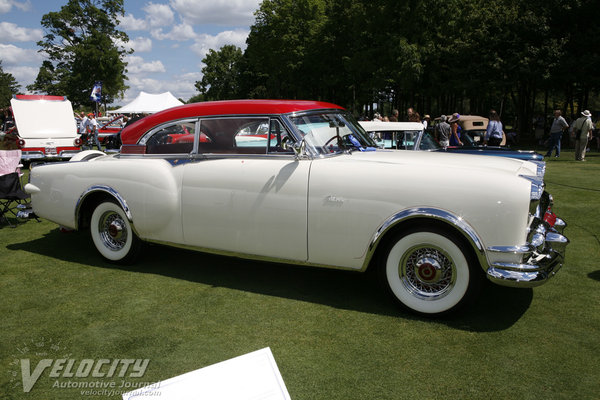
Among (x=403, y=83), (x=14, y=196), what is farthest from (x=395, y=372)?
(x=403, y=83)

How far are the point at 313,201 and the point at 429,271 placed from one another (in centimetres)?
106

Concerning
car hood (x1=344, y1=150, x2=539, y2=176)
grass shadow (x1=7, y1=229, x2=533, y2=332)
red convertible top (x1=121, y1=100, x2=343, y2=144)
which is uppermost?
red convertible top (x1=121, y1=100, x2=343, y2=144)

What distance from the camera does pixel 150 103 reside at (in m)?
25.8

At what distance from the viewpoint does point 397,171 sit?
3.67 metres

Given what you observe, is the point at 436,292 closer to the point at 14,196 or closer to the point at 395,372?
the point at 395,372

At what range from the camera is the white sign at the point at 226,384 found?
2.72m

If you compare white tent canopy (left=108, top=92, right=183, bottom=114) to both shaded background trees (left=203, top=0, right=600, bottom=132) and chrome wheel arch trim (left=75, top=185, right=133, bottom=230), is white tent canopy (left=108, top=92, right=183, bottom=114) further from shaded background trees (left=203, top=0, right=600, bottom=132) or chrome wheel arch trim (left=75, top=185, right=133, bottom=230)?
chrome wheel arch trim (left=75, top=185, right=133, bottom=230)

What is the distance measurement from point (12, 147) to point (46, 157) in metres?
8.57

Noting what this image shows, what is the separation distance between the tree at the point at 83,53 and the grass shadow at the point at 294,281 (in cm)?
4552

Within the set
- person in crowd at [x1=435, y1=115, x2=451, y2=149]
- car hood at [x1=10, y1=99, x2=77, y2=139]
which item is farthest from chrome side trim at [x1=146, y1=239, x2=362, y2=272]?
car hood at [x1=10, y1=99, x2=77, y2=139]

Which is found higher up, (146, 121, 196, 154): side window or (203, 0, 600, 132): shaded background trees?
(203, 0, 600, 132): shaded background trees

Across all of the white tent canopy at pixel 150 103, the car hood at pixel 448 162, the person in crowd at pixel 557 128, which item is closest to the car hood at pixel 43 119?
the white tent canopy at pixel 150 103

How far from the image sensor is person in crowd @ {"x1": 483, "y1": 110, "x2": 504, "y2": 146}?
1266cm

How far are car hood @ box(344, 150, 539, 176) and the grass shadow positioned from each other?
1.10m
